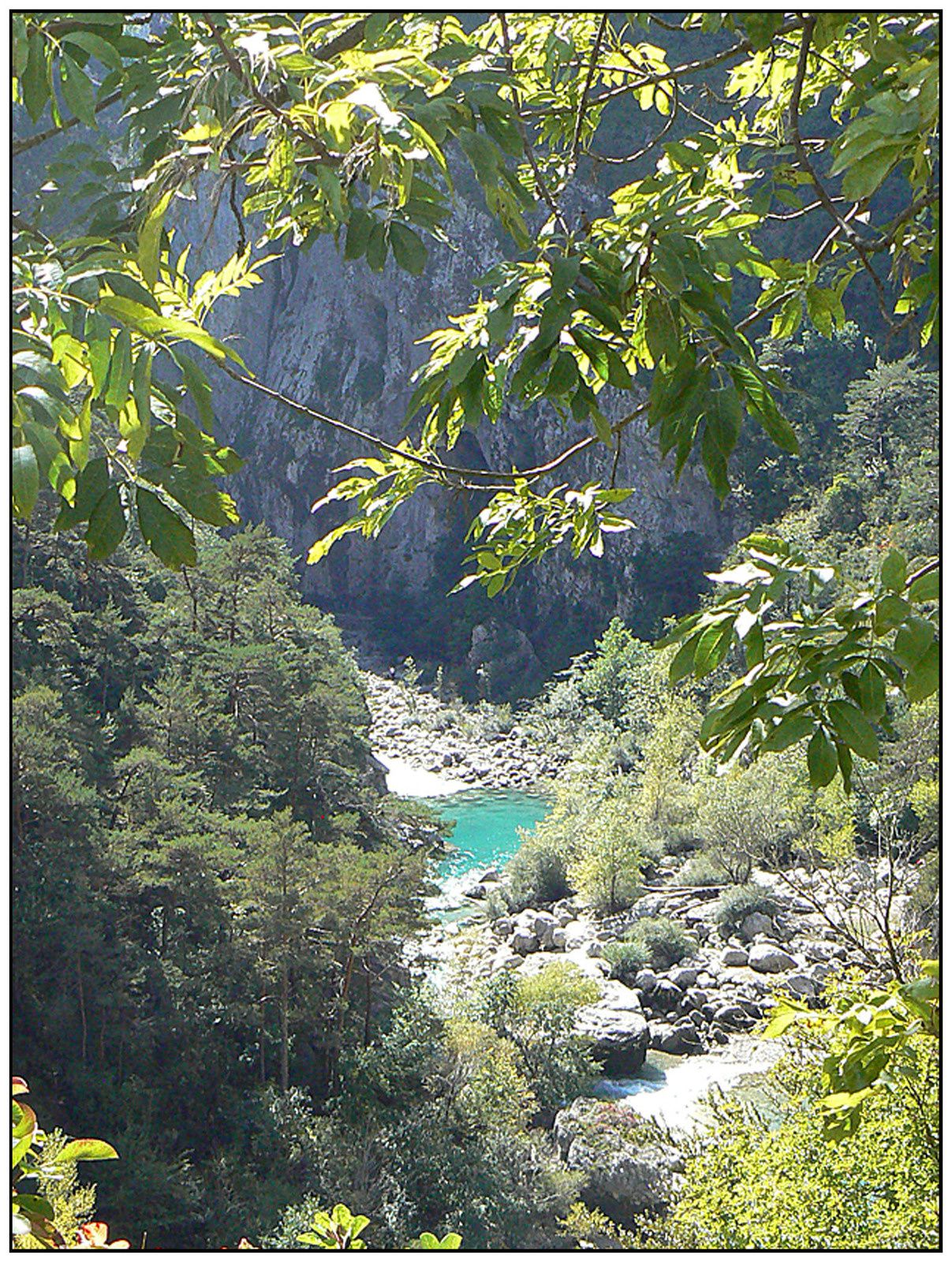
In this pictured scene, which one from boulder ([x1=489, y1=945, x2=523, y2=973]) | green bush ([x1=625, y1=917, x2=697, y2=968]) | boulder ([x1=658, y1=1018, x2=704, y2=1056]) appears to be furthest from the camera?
boulder ([x1=489, y1=945, x2=523, y2=973])

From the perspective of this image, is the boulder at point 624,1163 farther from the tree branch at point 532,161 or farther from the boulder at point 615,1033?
the tree branch at point 532,161

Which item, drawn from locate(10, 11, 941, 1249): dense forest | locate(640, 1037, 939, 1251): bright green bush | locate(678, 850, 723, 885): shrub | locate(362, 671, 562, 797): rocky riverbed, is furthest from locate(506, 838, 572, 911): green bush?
locate(640, 1037, 939, 1251): bright green bush

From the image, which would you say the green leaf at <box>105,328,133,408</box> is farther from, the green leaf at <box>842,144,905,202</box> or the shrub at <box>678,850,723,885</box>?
the shrub at <box>678,850,723,885</box>

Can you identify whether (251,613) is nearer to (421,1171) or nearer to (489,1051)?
(489,1051)

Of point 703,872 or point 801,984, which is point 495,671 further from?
point 801,984

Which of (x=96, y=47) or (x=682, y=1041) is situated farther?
(x=682, y=1041)

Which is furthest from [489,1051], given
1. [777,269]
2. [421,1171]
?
[777,269]

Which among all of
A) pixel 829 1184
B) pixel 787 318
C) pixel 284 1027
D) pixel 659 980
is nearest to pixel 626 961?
pixel 659 980
